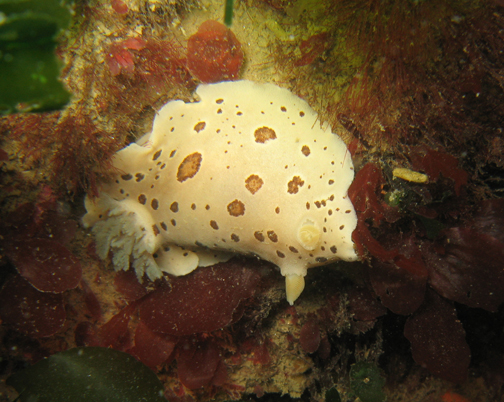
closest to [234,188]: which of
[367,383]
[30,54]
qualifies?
[30,54]

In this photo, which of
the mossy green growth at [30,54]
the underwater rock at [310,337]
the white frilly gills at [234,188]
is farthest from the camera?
the underwater rock at [310,337]

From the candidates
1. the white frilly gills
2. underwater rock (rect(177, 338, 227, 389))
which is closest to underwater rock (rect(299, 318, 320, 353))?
the white frilly gills

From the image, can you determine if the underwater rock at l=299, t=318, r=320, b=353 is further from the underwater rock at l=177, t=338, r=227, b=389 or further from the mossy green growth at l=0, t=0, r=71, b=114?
the mossy green growth at l=0, t=0, r=71, b=114

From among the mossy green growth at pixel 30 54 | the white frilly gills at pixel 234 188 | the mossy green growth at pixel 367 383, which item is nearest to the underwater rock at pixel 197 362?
the white frilly gills at pixel 234 188

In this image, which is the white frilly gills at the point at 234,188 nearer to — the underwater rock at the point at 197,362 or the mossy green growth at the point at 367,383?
the underwater rock at the point at 197,362

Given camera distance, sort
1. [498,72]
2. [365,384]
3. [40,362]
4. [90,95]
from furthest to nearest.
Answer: [365,384], [40,362], [90,95], [498,72]

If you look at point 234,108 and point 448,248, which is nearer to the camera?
point 448,248

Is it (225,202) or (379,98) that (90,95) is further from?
(379,98)

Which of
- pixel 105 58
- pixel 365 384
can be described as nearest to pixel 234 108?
pixel 105 58
